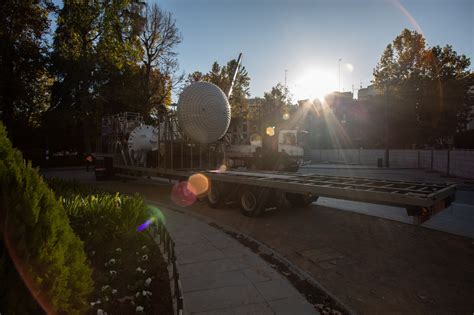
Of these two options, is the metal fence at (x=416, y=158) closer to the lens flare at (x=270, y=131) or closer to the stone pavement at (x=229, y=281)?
the lens flare at (x=270, y=131)

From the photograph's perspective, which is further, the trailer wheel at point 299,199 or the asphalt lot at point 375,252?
the trailer wheel at point 299,199

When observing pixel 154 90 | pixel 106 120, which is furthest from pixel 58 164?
pixel 106 120

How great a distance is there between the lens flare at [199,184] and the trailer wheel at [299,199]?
10.5 feet

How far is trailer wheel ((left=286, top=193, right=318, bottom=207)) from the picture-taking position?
11.8m

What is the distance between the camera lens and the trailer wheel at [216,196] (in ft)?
37.9

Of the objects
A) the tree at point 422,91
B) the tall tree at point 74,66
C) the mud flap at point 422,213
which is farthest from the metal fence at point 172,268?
the tree at point 422,91

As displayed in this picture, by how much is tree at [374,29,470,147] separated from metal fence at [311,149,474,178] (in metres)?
4.59

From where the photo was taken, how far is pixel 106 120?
20672 mm

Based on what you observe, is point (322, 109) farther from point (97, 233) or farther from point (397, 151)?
point (97, 233)

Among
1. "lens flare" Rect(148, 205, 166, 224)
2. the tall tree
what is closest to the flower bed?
"lens flare" Rect(148, 205, 166, 224)

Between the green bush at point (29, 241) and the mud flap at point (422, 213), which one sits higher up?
the green bush at point (29, 241)

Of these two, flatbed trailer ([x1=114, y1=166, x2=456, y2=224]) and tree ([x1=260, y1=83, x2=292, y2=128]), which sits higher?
tree ([x1=260, y1=83, x2=292, y2=128])

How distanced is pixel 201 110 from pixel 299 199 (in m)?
5.20

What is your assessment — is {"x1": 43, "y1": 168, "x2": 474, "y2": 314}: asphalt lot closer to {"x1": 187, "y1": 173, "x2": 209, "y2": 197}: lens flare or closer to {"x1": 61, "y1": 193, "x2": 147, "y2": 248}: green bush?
{"x1": 187, "y1": 173, "x2": 209, "y2": 197}: lens flare
